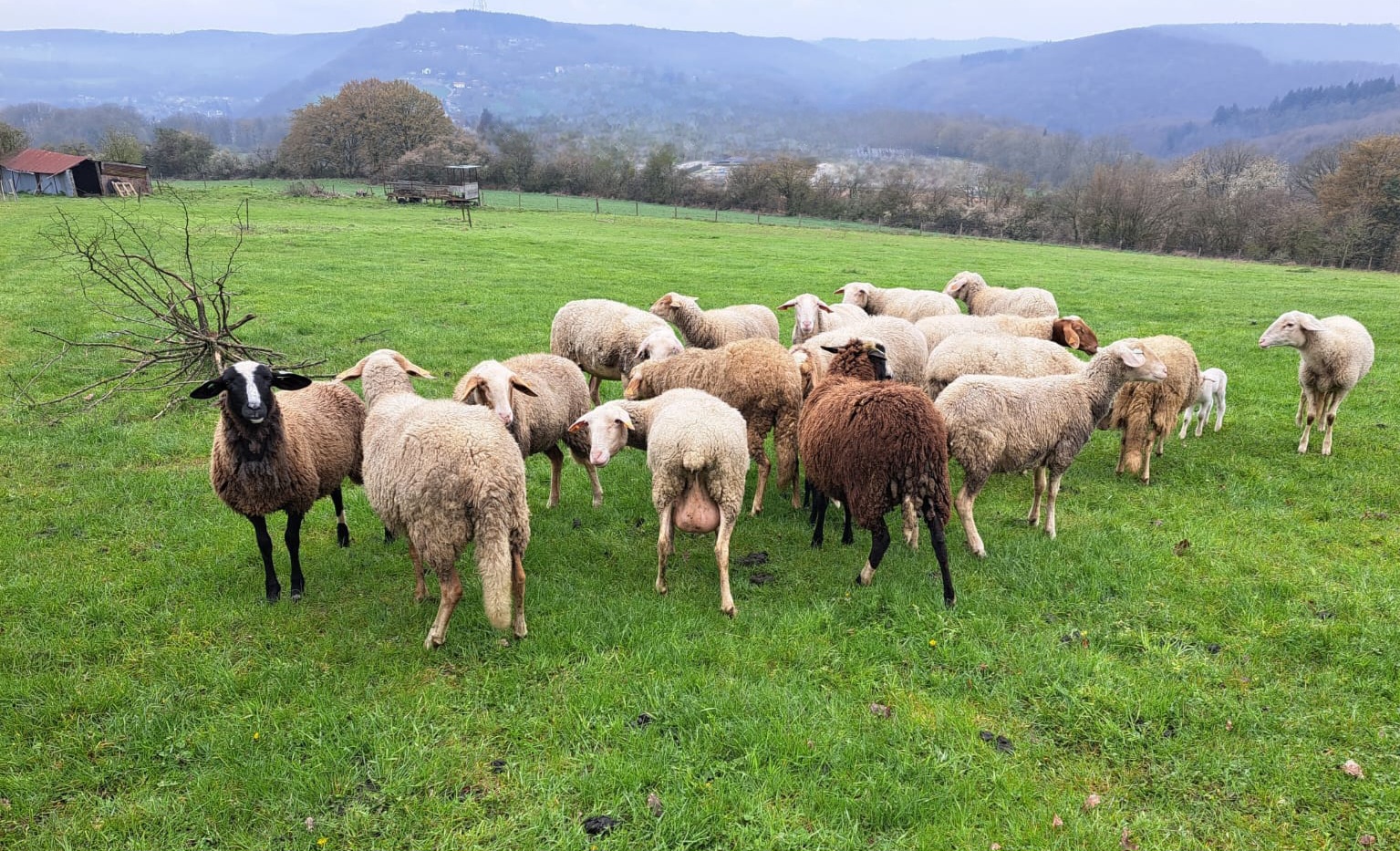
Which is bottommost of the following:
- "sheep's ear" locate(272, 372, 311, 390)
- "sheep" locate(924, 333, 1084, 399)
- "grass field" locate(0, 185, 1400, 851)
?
"grass field" locate(0, 185, 1400, 851)

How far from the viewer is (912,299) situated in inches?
501

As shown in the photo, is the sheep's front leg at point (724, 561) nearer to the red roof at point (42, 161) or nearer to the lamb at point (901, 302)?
the lamb at point (901, 302)

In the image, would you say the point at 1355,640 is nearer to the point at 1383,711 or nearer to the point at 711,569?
the point at 1383,711

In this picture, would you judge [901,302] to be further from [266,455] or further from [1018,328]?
[266,455]

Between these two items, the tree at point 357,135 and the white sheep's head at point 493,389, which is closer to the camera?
the white sheep's head at point 493,389

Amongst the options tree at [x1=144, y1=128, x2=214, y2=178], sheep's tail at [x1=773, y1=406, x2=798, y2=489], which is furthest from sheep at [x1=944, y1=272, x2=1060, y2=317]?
tree at [x1=144, y1=128, x2=214, y2=178]

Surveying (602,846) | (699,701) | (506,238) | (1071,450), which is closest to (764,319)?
(1071,450)

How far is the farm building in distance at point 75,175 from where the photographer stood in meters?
52.3

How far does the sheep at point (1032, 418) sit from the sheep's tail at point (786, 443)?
1.49 metres

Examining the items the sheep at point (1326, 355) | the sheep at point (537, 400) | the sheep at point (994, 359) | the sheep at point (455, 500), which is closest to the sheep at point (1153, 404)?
the sheep at point (994, 359)

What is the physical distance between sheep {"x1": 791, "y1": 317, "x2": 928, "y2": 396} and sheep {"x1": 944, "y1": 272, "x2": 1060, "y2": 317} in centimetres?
397

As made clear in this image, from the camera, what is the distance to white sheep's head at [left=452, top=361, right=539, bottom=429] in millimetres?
6059

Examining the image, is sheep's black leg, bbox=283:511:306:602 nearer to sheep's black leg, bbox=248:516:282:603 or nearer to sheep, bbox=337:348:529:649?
sheep's black leg, bbox=248:516:282:603

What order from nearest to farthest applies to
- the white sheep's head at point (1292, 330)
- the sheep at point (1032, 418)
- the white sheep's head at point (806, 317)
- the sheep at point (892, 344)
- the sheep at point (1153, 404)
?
the sheep at point (1032, 418) < the sheep at point (1153, 404) < the sheep at point (892, 344) < the white sheep's head at point (1292, 330) < the white sheep's head at point (806, 317)
